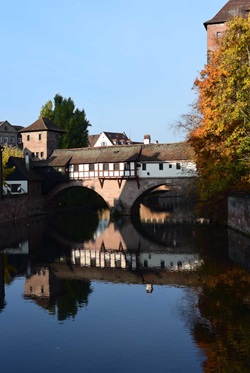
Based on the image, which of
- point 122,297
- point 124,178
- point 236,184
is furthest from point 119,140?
point 122,297

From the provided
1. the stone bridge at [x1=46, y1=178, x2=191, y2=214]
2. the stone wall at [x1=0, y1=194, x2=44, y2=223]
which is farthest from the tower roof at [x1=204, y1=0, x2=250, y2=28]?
the stone wall at [x1=0, y1=194, x2=44, y2=223]

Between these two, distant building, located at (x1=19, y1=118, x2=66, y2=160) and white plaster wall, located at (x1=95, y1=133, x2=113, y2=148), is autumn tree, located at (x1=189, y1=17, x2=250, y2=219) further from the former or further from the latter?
white plaster wall, located at (x1=95, y1=133, x2=113, y2=148)

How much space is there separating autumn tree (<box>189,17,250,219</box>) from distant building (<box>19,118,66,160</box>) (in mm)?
30083

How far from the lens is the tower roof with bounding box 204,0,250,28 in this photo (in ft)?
137

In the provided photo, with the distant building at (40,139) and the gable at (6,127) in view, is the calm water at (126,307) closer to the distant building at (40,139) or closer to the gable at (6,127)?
A: the distant building at (40,139)

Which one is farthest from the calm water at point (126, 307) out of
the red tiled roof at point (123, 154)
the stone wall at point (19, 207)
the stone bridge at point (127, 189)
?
the red tiled roof at point (123, 154)

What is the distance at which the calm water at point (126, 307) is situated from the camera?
407 inches

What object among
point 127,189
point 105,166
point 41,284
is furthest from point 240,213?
point 105,166

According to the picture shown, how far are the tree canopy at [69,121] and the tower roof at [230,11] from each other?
94.6 feet

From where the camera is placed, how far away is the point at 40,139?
58312mm

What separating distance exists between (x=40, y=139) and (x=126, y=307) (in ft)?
152

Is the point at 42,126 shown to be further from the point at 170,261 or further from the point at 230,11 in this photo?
the point at 170,261

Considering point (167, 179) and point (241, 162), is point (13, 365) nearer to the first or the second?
point (241, 162)

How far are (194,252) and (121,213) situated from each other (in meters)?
24.9
